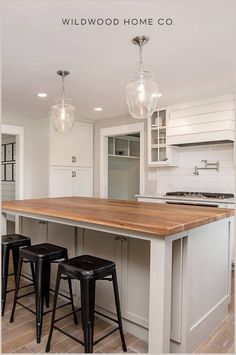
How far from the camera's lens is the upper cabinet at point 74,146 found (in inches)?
192

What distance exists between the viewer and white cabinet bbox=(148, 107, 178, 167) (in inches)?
160

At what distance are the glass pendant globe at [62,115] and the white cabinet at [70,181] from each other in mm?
2044

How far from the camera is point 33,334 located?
1.96 meters

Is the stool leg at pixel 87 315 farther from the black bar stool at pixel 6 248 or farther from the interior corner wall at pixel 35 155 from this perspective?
the interior corner wall at pixel 35 155

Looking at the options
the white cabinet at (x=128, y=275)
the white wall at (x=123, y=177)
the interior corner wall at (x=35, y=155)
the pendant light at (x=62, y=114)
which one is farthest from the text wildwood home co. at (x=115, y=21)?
the white wall at (x=123, y=177)

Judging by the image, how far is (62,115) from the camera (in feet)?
9.37

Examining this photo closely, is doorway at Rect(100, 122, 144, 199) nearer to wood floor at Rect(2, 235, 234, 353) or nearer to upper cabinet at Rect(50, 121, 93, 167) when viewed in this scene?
upper cabinet at Rect(50, 121, 93, 167)

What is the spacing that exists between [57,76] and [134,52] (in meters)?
1.02

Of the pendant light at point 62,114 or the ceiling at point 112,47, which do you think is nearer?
the ceiling at point 112,47

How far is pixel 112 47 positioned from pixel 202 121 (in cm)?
179

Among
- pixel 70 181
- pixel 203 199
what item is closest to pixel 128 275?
pixel 203 199

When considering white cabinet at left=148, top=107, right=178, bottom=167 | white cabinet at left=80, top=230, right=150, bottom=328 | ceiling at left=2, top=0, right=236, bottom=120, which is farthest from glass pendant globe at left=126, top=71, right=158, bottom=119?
white cabinet at left=148, top=107, right=178, bottom=167

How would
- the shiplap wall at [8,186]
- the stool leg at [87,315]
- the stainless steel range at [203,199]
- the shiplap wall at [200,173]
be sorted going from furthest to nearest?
the shiplap wall at [8,186] < the shiplap wall at [200,173] < the stainless steel range at [203,199] < the stool leg at [87,315]

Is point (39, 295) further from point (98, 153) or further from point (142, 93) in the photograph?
point (98, 153)
